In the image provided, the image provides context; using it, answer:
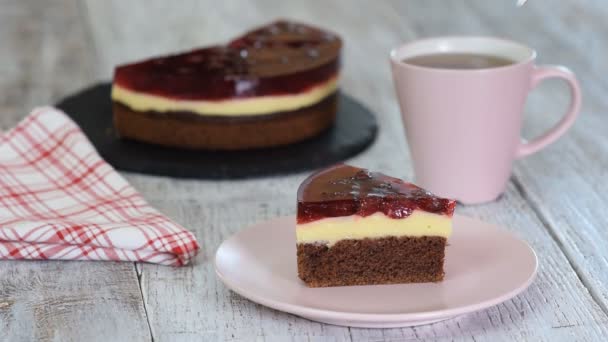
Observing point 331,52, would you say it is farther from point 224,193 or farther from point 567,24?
point 567,24

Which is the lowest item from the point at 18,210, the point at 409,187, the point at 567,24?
the point at 567,24

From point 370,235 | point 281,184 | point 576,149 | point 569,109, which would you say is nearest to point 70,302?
point 370,235

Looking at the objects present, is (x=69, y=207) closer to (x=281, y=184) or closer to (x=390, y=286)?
(x=281, y=184)

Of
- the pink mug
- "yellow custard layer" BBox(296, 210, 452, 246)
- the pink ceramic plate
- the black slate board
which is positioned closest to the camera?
the pink ceramic plate

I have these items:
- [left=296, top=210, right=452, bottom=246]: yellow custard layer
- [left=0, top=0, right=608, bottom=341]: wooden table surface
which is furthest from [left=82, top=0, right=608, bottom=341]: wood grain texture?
Result: [left=296, top=210, right=452, bottom=246]: yellow custard layer

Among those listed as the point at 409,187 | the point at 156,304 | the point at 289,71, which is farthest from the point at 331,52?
the point at 156,304

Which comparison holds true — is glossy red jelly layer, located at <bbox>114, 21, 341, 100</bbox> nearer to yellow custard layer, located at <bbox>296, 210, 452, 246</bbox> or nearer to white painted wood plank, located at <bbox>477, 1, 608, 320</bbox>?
white painted wood plank, located at <bbox>477, 1, 608, 320</bbox>

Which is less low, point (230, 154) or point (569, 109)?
point (569, 109)
